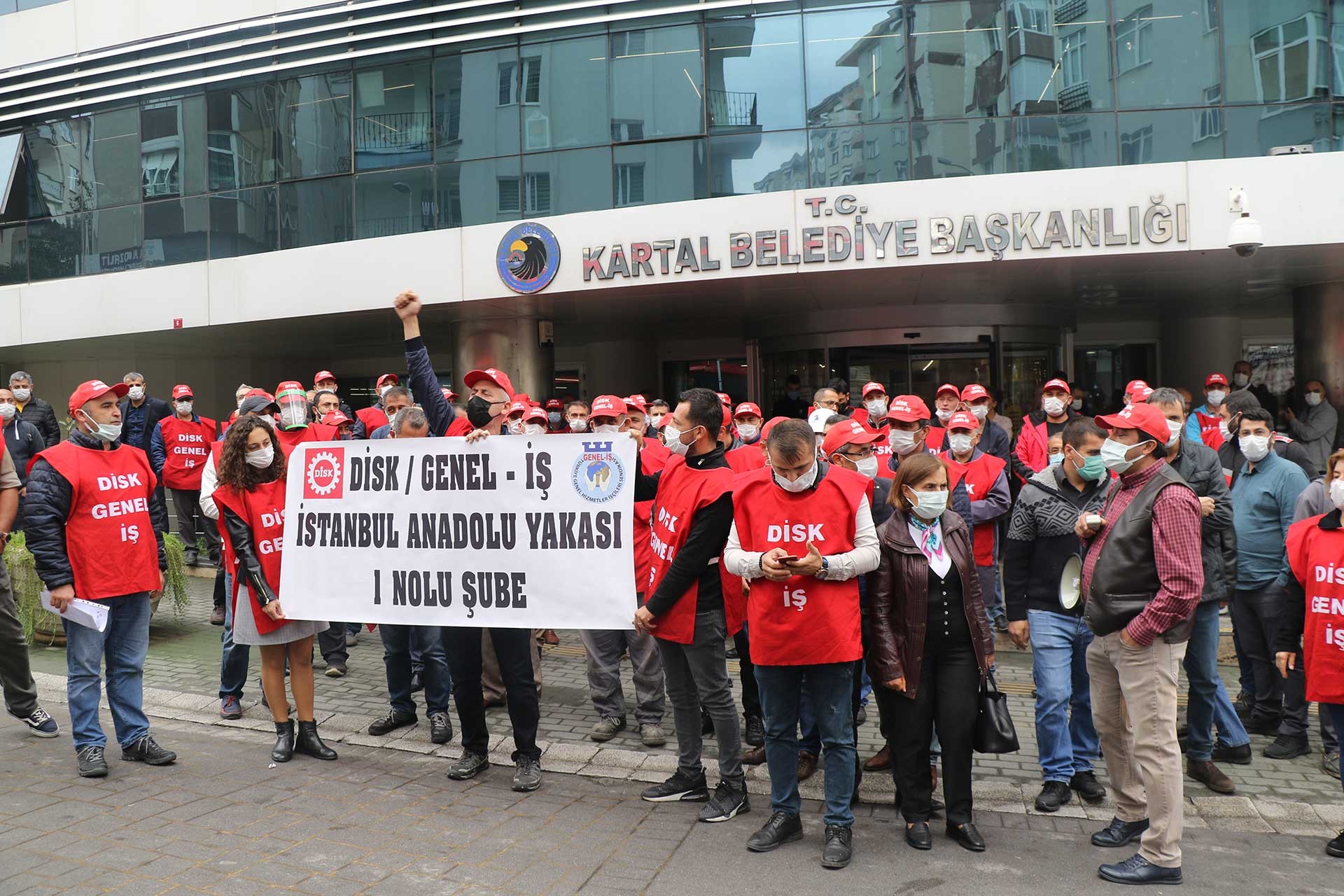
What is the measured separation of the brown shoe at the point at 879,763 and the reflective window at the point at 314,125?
14.3 m

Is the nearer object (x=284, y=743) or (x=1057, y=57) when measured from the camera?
(x=284, y=743)

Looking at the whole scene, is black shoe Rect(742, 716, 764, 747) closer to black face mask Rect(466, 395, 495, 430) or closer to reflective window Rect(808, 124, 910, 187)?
black face mask Rect(466, 395, 495, 430)

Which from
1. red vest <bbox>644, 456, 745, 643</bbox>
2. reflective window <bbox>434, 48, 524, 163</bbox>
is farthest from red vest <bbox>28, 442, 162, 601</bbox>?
reflective window <bbox>434, 48, 524, 163</bbox>

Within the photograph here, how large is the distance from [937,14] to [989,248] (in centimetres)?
353

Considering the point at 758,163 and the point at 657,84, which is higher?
the point at 657,84

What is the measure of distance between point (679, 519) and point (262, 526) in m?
2.73

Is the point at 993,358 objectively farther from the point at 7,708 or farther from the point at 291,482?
the point at 7,708

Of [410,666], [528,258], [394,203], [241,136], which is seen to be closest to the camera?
[410,666]

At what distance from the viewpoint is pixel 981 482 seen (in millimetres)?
7078

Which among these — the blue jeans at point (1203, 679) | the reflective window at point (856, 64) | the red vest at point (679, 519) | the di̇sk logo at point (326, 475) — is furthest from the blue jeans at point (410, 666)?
the reflective window at point (856, 64)

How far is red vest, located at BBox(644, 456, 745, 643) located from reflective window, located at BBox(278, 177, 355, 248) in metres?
12.9

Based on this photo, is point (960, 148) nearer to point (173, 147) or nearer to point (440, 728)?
point (440, 728)

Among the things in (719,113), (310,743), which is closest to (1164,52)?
(719,113)

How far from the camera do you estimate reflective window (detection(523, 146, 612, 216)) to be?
1495 cm
